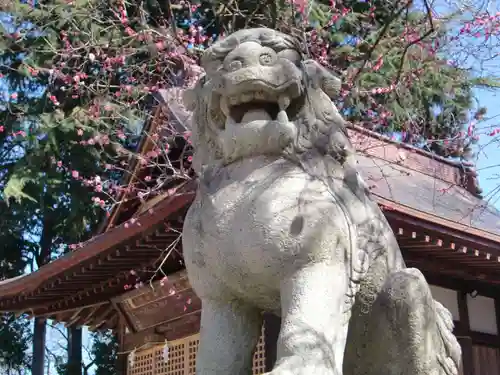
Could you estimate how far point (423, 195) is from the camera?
7203mm

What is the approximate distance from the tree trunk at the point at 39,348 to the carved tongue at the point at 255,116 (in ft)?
36.7

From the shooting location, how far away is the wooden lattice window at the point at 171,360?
720 centimetres

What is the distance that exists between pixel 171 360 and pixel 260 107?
545 centimetres

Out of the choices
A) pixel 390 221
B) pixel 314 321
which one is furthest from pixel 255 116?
pixel 390 221

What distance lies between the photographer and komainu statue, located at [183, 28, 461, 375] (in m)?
2.39

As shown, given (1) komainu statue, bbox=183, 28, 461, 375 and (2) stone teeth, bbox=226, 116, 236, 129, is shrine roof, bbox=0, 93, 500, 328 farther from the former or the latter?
(2) stone teeth, bbox=226, 116, 236, 129

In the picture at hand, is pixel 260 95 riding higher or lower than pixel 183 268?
lower

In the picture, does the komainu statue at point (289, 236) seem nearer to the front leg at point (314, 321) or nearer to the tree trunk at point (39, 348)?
the front leg at point (314, 321)

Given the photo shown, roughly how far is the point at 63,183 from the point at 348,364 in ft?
31.0

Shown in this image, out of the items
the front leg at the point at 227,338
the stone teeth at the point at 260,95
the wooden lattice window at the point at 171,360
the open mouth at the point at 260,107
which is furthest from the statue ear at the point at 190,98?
the wooden lattice window at the point at 171,360

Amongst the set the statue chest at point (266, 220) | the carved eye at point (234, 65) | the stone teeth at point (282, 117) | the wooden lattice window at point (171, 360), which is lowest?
the statue chest at point (266, 220)

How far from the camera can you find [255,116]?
259cm

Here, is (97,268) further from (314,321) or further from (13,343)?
(13,343)

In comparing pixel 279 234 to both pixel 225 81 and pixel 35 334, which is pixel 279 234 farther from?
pixel 35 334
